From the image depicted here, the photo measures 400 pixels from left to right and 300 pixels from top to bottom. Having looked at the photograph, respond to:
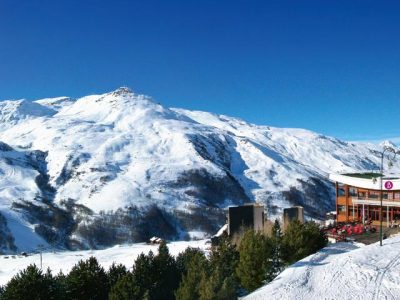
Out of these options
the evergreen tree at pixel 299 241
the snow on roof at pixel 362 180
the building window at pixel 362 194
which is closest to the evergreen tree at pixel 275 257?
the evergreen tree at pixel 299 241

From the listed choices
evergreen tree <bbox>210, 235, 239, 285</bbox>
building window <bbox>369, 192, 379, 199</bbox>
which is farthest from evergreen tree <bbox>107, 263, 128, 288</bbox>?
building window <bbox>369, 192, 379, 199</bbox>

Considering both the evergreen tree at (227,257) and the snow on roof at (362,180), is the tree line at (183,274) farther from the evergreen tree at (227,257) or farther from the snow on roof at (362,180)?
the snow on roof at (362,180)

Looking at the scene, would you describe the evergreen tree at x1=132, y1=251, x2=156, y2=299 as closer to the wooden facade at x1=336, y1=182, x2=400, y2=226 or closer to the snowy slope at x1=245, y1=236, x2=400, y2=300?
the snowy slope at x1=245, y1=236, x2=400, y2=300

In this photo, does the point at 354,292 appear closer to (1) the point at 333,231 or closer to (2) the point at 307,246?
(2) the point at 307,246

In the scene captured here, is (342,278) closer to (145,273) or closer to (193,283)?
(193,283)

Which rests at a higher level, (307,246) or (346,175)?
(346,175)

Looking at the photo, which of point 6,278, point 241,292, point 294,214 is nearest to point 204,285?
point 241,292

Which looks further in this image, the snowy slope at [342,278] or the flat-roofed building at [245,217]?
the flat-roofed building at [245,217]
